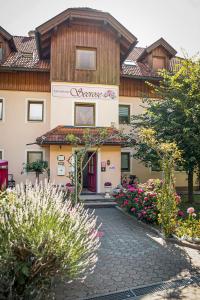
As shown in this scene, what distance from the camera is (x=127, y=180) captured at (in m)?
17.8

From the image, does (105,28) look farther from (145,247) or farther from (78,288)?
(78,288)

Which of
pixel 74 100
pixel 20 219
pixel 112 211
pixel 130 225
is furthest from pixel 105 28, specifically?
pixel 20 219

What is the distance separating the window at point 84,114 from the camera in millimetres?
16938

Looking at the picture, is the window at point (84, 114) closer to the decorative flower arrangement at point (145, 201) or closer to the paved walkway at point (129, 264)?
the decorative flower arrangement at point (145, 201)

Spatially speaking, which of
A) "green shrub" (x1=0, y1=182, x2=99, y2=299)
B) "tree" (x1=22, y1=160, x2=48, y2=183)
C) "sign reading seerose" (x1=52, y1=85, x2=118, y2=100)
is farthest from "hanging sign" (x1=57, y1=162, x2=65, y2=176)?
"green shrub" (x1=0, y1=182, x2=99, y2=299)

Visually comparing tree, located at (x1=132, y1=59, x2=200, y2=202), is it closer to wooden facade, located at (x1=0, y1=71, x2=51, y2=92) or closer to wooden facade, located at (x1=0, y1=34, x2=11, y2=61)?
wooden facade, located at (x1=0, y1=71, x2=51, y2=92)

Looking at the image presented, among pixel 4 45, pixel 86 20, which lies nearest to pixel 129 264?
pixel 86 20

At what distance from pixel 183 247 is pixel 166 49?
1613 centimetres

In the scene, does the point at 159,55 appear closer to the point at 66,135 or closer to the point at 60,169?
the point at 66,135

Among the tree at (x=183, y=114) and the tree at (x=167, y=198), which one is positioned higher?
the tree at (x=183, y=114)

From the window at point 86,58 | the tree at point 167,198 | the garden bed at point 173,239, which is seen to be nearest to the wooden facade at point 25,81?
the window at point 86,58

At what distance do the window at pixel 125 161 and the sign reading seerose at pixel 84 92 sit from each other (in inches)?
166

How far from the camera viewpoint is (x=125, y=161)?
61.7 ft

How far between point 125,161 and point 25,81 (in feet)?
28.9
